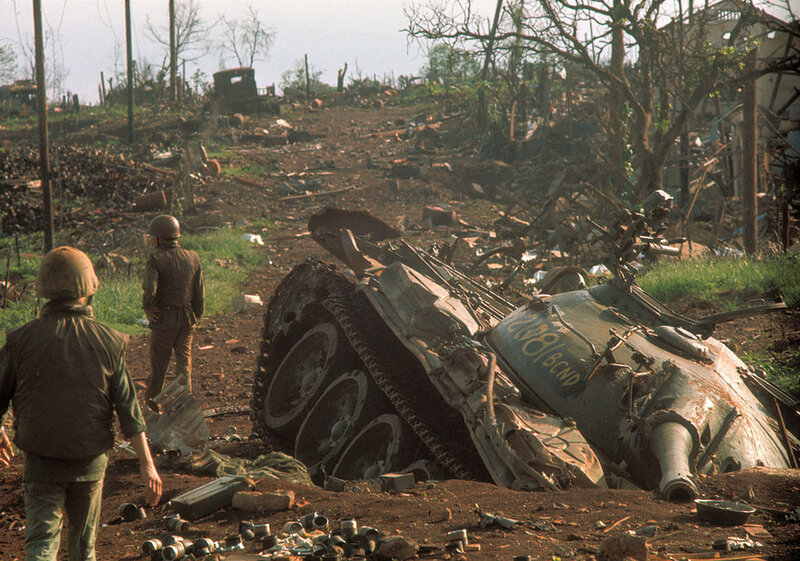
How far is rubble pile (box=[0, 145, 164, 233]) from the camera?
63.3 ft

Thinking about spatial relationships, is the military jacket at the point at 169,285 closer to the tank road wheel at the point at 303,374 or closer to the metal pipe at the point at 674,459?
the tank road wheel at the point at 303,374

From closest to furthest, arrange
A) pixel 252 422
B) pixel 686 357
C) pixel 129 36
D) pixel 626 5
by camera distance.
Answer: pixel 686 357
pixel 252 422
pixel 626 5
pixel 129 36

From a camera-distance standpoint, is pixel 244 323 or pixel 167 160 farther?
pixel 167 160

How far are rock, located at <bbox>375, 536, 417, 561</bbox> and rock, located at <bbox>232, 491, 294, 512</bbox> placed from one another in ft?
3.58

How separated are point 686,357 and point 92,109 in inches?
1418

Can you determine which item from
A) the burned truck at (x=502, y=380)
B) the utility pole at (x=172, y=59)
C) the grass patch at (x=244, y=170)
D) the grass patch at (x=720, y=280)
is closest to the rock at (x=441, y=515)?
the burned truck at (x=502, y=380)

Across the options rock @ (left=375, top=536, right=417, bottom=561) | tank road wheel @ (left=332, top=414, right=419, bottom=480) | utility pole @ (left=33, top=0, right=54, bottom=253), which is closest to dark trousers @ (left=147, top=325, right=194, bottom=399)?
tank road wheel @ (left=332, top=414, right=419, bottom=480)

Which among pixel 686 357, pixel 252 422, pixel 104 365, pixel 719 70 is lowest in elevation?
pixel 252 422

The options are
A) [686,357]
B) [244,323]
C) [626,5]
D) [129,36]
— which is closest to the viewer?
[686,357]

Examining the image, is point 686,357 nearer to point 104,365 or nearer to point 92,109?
point 104,365

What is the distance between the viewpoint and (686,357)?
5863 mm

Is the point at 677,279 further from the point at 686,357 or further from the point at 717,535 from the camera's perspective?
the point at 717,535

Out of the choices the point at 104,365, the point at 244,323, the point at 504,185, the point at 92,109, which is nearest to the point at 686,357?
the point at 104,365

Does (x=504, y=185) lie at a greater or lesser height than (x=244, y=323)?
greater
